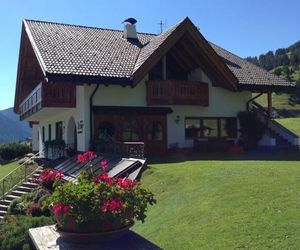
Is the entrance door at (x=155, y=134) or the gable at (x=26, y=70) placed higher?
the gable at (x=26, y=70)

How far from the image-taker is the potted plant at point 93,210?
196 inches

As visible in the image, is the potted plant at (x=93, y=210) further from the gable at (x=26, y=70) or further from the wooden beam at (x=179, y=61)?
the gable at (x=26, y=70)

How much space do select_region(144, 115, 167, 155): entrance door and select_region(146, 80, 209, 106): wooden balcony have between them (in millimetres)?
1016

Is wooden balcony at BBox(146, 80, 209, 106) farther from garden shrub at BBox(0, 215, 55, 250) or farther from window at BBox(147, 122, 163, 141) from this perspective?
garden shrub at BBox(0, 215, 55, 250)

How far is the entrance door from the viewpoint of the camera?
2378 centimetres

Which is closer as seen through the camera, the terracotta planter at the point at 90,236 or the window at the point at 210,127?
the terracotta planter at the point at 90,236

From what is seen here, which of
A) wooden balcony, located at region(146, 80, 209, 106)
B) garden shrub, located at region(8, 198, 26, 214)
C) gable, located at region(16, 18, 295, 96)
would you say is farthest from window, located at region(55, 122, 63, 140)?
garden shrub, located at region(8, 198, 26, 214)

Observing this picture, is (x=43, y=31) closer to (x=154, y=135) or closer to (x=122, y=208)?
(x=154, y=135)

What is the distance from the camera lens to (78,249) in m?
4.98

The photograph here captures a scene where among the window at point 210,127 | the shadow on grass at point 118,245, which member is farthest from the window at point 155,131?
the shadow on grass at point 118,245

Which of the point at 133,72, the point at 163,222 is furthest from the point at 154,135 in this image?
the point at 163,222

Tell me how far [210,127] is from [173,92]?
4035 millimetres

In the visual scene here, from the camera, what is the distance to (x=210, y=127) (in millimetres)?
26250

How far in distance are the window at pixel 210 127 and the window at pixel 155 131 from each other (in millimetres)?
1867
